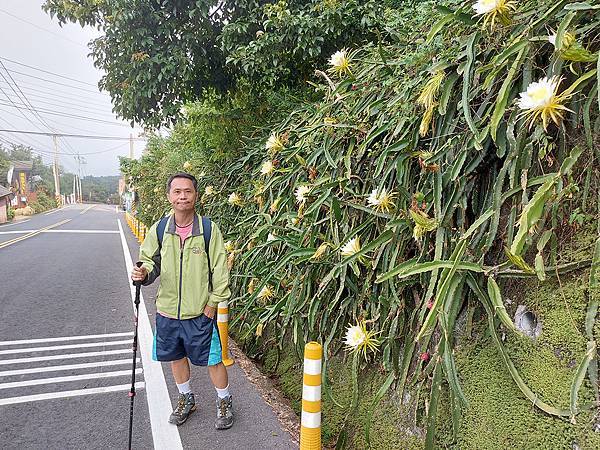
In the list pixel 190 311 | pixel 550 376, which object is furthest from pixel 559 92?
pixel 190 311

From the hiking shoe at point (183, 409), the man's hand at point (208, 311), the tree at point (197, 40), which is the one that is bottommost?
the hiking shoe at point (183, 409)

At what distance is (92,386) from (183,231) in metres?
1.87

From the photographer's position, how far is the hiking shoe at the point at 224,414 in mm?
2984

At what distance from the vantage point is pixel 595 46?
6.68ft

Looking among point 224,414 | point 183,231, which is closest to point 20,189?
point 183,231

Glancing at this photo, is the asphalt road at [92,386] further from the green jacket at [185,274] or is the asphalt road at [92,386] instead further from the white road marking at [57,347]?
the green jacket at [185,274]

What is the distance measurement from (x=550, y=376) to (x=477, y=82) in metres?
1.57

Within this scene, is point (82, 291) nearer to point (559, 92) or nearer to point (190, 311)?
point (190, 311)

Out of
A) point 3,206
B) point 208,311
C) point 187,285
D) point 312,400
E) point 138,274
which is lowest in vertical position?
point 3,206

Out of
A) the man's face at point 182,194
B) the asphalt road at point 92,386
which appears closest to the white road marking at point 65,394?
the asphalt road at point 92,386

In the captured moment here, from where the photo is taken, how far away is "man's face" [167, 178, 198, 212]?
9.77 feet

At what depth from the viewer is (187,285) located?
9.83ft

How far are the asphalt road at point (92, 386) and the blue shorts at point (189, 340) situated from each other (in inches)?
19.1

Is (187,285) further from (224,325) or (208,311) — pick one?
(224,325)
